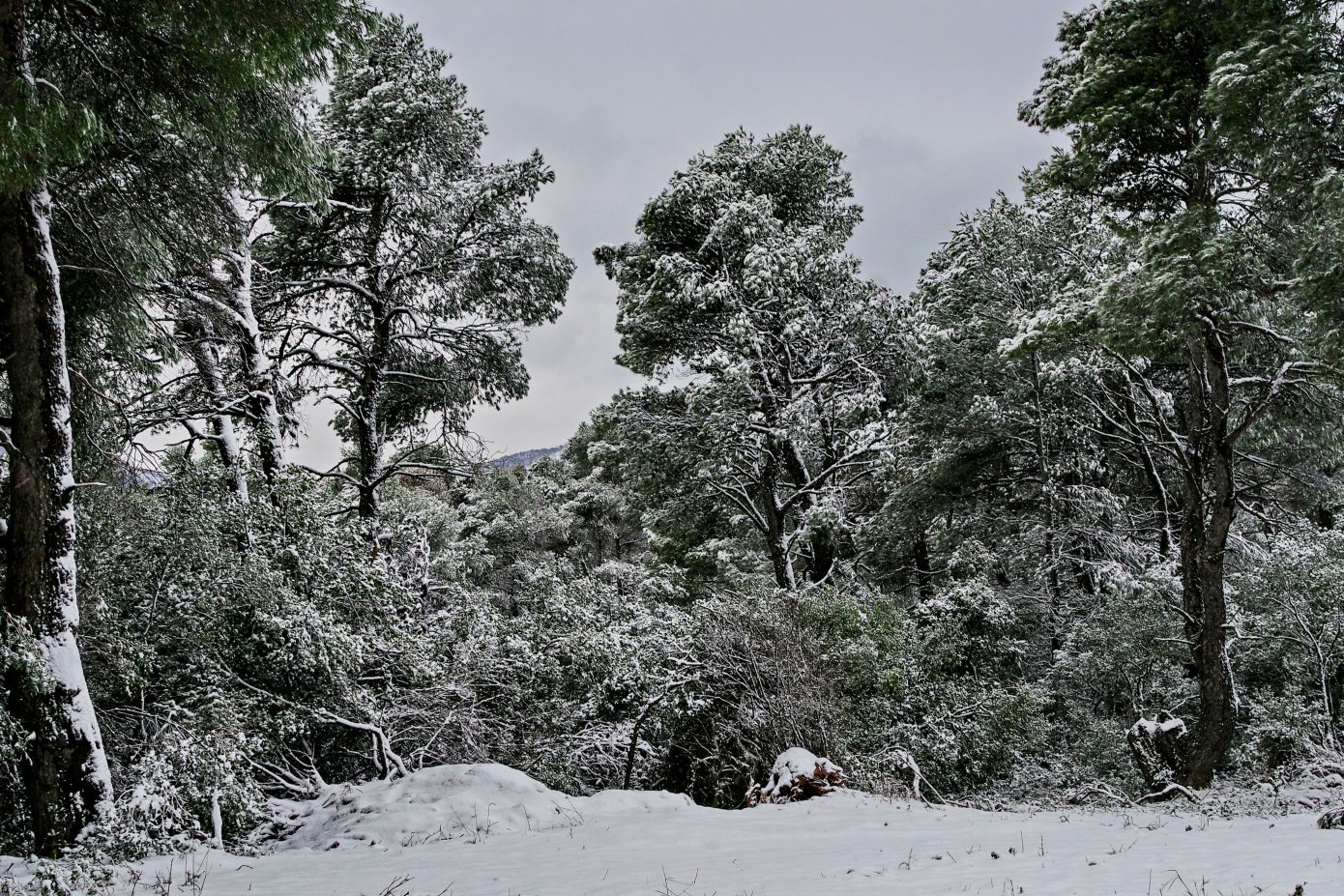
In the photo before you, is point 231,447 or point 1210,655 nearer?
point 1210,655

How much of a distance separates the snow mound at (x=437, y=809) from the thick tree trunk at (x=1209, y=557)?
635cm

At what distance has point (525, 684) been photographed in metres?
9.94

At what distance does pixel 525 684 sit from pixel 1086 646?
341 inches

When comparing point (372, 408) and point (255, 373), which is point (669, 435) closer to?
point (372, 408)

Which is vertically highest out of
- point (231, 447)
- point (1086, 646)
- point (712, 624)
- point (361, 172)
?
point (361, 172)

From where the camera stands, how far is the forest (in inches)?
240

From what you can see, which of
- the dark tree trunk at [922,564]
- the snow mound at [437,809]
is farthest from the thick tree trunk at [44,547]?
the dark tree trunk at [922,564]

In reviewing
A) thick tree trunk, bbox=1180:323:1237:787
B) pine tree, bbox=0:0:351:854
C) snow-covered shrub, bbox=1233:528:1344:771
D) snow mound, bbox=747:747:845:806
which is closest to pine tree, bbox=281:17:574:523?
pine tree, bbox=0:0:351:854

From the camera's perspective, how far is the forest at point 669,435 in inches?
240

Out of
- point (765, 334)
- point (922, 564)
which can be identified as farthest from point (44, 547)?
point (922, 564)

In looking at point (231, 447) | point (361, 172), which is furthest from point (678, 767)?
point (361, 172)

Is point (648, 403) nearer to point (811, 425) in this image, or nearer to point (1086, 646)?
point (811, 425)

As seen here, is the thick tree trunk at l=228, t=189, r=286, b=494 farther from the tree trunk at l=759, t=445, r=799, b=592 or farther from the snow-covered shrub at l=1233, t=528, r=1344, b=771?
the snow-covered shrub at l=1233, t=528, r=1344, b=771

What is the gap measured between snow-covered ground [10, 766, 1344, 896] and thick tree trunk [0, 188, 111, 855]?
111 cm
